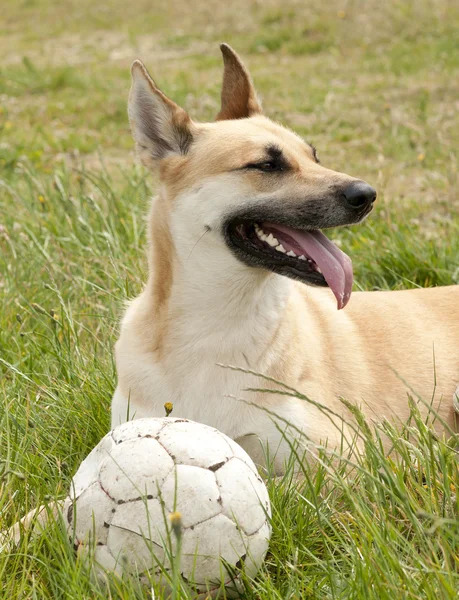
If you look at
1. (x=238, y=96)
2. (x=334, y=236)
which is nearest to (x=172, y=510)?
(x=238, y=96)

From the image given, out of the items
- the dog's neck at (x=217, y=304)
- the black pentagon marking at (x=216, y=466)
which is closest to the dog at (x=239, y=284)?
the dog's neck at (x=217, y=304)

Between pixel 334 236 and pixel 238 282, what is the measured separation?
2.41 metres

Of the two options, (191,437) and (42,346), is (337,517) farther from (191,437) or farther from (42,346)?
(42,346)

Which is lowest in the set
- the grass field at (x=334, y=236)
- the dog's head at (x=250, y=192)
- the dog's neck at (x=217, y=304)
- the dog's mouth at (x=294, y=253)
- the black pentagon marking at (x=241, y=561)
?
the grass field at (x=334, y=236)

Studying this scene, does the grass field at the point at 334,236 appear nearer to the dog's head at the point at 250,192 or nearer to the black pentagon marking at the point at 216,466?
the black pentagon marking at the point at 216,466

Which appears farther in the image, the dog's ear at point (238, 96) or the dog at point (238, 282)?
the dog's ear at point (238, 96)

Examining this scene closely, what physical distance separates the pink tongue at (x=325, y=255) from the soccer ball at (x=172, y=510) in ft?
3.01

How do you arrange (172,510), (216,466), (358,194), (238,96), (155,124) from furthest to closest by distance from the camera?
(238,96) < (155,124) < (358,194) < (216,466) < (172,510)

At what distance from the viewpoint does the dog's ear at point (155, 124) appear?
341cm

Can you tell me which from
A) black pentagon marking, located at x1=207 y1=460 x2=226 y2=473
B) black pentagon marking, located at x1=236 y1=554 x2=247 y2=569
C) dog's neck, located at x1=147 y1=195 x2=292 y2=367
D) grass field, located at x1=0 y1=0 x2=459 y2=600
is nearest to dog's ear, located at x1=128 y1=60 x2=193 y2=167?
dog's neck, located at x1=147 y1=195 x2=292 y2=367

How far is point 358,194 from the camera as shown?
308 centimetres

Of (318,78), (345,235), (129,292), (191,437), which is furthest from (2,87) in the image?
(191,437)

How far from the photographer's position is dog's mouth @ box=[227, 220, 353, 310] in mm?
3080

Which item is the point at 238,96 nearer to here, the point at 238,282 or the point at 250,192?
the point at 250,192
